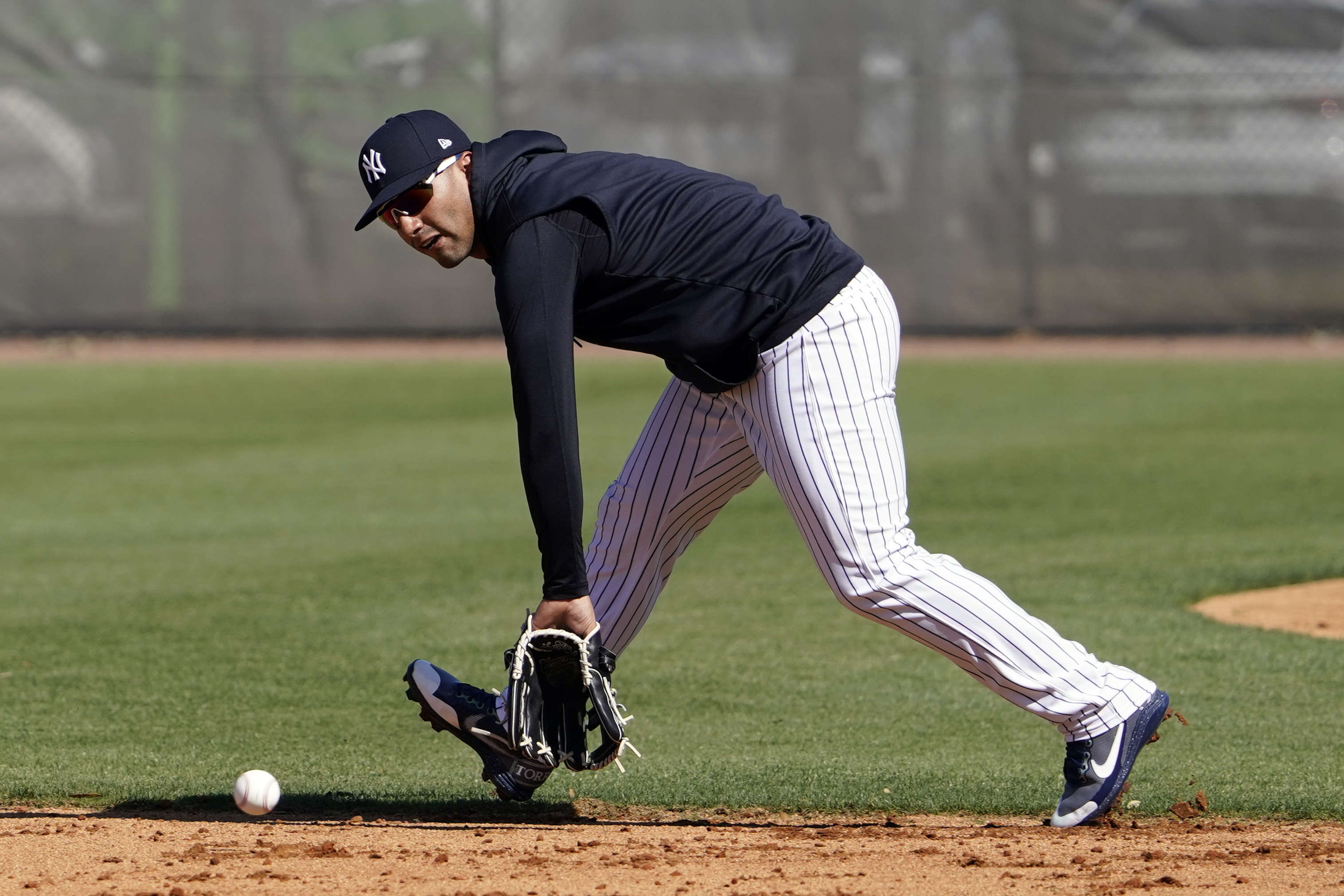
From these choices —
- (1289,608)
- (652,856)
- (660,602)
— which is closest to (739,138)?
(660,602)

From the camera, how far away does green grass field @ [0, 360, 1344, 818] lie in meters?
4.43

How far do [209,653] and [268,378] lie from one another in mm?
7936

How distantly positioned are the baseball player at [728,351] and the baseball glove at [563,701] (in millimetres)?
11

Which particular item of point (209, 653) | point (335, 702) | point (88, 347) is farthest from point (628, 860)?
point (88, 347)

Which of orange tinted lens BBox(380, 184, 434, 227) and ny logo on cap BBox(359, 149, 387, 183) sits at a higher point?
ny logo on cap BBox(359, 149, 387, 183)

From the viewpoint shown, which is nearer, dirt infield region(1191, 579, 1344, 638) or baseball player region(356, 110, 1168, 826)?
baseball player region(356, 110, 1168, 826)

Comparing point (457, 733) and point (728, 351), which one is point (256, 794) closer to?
point (457, 733)

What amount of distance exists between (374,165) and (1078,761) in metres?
1.95

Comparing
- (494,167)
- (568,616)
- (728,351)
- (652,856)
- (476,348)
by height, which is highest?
(494,167)

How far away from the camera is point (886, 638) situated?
607cm

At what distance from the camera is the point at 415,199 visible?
3471 mm

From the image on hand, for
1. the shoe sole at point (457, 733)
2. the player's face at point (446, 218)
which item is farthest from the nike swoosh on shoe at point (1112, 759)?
the player's face at point (446, 218)

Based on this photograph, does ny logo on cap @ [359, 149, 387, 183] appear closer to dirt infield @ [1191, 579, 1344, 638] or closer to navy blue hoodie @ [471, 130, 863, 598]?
navy blue hoodie @ [471, 130, 863, 598]

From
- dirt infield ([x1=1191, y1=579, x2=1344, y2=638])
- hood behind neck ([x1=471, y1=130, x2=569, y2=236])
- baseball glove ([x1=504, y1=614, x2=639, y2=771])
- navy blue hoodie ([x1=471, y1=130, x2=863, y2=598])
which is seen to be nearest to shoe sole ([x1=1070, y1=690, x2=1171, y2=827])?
baseball glove ([x1=504, y1=614, x2=639, y2=771])
